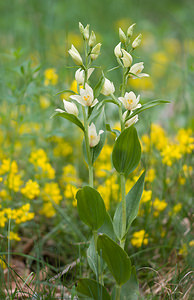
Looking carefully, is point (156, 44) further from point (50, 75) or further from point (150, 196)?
point (150, 196)

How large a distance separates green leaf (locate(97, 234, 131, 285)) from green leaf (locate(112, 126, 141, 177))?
9.8 inches

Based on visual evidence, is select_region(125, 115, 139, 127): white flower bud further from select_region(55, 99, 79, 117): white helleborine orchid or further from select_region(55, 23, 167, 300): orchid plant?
select_region(55, 99, 79, 117): white helleborine orchid

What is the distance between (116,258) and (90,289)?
0.50 ft

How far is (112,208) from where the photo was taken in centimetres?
165

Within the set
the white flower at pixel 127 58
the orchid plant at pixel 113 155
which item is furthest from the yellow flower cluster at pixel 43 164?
the white flower at pixel 127 58

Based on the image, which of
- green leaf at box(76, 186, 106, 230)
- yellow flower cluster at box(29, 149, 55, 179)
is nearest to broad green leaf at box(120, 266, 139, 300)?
green leaf at box(76, 186, 106, 230)

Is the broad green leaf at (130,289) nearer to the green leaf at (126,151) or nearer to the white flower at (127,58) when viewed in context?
the green leaf at (126,151)

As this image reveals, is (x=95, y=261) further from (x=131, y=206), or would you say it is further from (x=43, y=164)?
(x=43, y=164)

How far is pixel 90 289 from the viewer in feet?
3.54

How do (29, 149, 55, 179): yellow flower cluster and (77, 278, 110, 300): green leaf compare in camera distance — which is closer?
(77, 278, 110, 300): green leaf

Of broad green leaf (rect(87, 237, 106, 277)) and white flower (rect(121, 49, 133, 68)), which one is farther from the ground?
white flower (rect(121, 49, 133, 68))

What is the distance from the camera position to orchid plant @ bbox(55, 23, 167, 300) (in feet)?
3.39

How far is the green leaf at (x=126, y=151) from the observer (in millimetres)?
1028

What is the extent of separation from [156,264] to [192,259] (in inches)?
15.1
